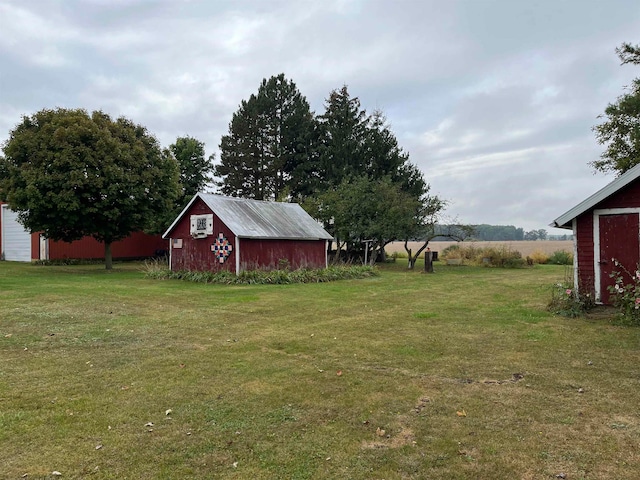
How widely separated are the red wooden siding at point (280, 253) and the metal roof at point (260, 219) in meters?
0.34

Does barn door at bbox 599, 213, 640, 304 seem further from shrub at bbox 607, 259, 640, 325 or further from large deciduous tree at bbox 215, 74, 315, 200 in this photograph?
large deciduous tree at bbox 215, 74, 315, 200

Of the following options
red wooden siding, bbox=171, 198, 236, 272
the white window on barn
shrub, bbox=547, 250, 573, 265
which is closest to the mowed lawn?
red wooden siding, bbox=171, 198, 236, 272

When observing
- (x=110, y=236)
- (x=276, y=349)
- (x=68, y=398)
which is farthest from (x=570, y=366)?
(x=110, y=236)

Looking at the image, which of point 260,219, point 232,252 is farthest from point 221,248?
point 260,219

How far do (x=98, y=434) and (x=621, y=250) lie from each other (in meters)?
10.5

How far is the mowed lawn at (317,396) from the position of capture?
3.59 metres

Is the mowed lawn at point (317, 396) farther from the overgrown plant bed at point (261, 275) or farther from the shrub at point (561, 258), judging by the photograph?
the shrub at point (561, 258)

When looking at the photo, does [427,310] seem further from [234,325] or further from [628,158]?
[628,158]

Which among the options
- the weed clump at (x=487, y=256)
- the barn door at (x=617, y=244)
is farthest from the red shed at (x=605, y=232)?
the weed clump at (x=487, y=256)

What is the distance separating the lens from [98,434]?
4.07m

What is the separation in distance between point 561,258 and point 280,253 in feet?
74.7

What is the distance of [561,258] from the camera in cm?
3359

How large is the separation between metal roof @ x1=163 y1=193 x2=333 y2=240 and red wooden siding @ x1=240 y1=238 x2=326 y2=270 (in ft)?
1.12

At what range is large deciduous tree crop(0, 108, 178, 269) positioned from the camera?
20438 mm
